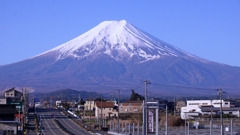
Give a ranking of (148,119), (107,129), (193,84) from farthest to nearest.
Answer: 1. (193,84)
2. (107,129)
3. (148,119)

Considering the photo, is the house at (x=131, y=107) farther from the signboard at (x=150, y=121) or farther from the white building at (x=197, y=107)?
the signboard at (x=150, y=121)

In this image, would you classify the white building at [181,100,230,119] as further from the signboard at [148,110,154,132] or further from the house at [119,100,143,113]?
the signboard at [148,110,154,132]

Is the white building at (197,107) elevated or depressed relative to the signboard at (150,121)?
depressed

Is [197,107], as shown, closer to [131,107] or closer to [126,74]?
[131,107]

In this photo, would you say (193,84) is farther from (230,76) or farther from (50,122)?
(50,122)

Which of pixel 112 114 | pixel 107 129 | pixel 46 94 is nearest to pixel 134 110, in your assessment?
Answer: pixel 112 114

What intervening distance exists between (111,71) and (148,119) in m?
163

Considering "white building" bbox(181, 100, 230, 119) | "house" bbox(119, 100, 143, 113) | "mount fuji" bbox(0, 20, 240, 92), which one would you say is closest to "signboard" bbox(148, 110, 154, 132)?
"white building" bbox(181, 100, 230, 119)

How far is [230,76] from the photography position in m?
185

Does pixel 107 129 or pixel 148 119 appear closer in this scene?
pixel 148 119

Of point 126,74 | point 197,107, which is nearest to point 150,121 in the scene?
point 197,107

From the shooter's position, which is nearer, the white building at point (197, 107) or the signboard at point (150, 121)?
the signboard at point (150, 121)

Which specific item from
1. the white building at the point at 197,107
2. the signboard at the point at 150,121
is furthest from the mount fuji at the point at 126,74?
the signboard at the point at 150,121

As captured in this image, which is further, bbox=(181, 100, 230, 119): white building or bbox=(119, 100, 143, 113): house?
bbox=(119, 100, 143, 113): house
